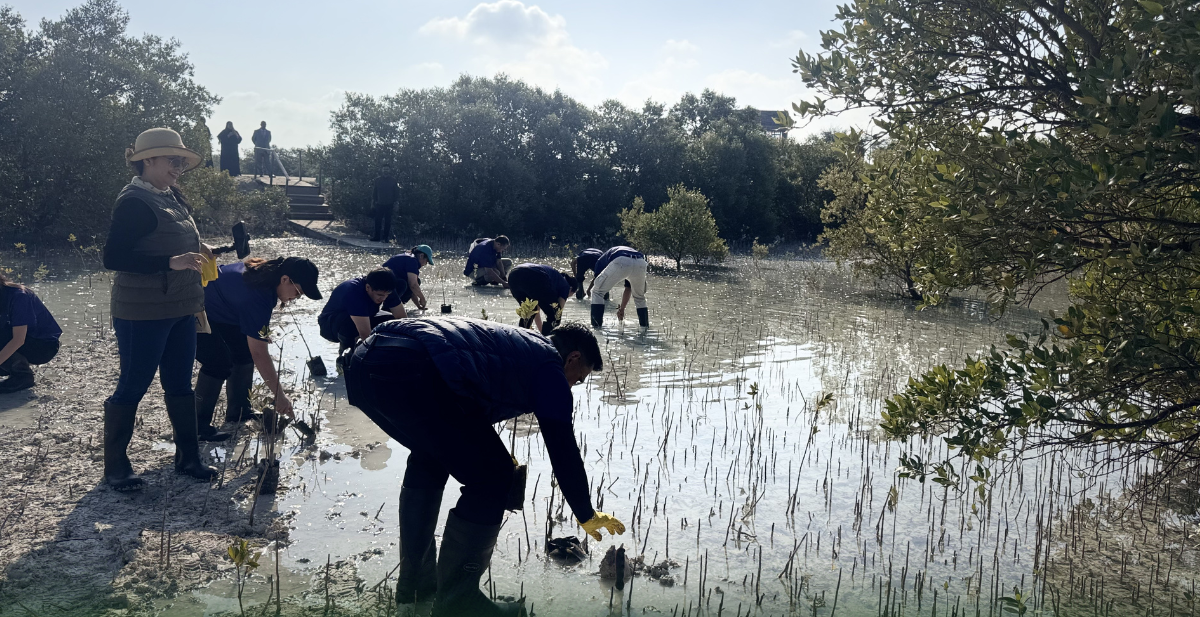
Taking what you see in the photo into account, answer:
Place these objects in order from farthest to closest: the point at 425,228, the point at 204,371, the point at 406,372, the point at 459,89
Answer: the point at 459,89 → the point at 425,228 → the point at 204,371 → the point at 406,372

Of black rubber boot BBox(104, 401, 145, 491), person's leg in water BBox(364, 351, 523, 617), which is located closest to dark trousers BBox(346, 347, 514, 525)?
person's leg in water BBox(364, 351, 523, 617)

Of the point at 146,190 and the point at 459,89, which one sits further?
the point at 459,89

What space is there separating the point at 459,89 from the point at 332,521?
2835 centimetres

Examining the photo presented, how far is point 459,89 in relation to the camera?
1231 inches

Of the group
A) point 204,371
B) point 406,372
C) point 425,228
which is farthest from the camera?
point 425,228

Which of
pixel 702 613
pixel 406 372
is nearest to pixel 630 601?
pixel 702 613

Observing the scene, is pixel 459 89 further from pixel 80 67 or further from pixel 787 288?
pixel 787 288

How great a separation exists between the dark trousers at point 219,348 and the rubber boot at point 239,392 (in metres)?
0.10

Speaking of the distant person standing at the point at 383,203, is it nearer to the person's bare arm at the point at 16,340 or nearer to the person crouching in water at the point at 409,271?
the person crouching in water at the point at 409,271

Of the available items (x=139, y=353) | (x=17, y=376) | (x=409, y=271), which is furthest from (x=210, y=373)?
(x=409, y=271)

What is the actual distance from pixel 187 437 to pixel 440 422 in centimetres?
270

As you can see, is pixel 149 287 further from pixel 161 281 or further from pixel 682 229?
pixel 682 229

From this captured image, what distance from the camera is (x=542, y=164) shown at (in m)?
31.4

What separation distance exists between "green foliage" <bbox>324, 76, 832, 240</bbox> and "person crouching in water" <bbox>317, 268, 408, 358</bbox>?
19.9m
